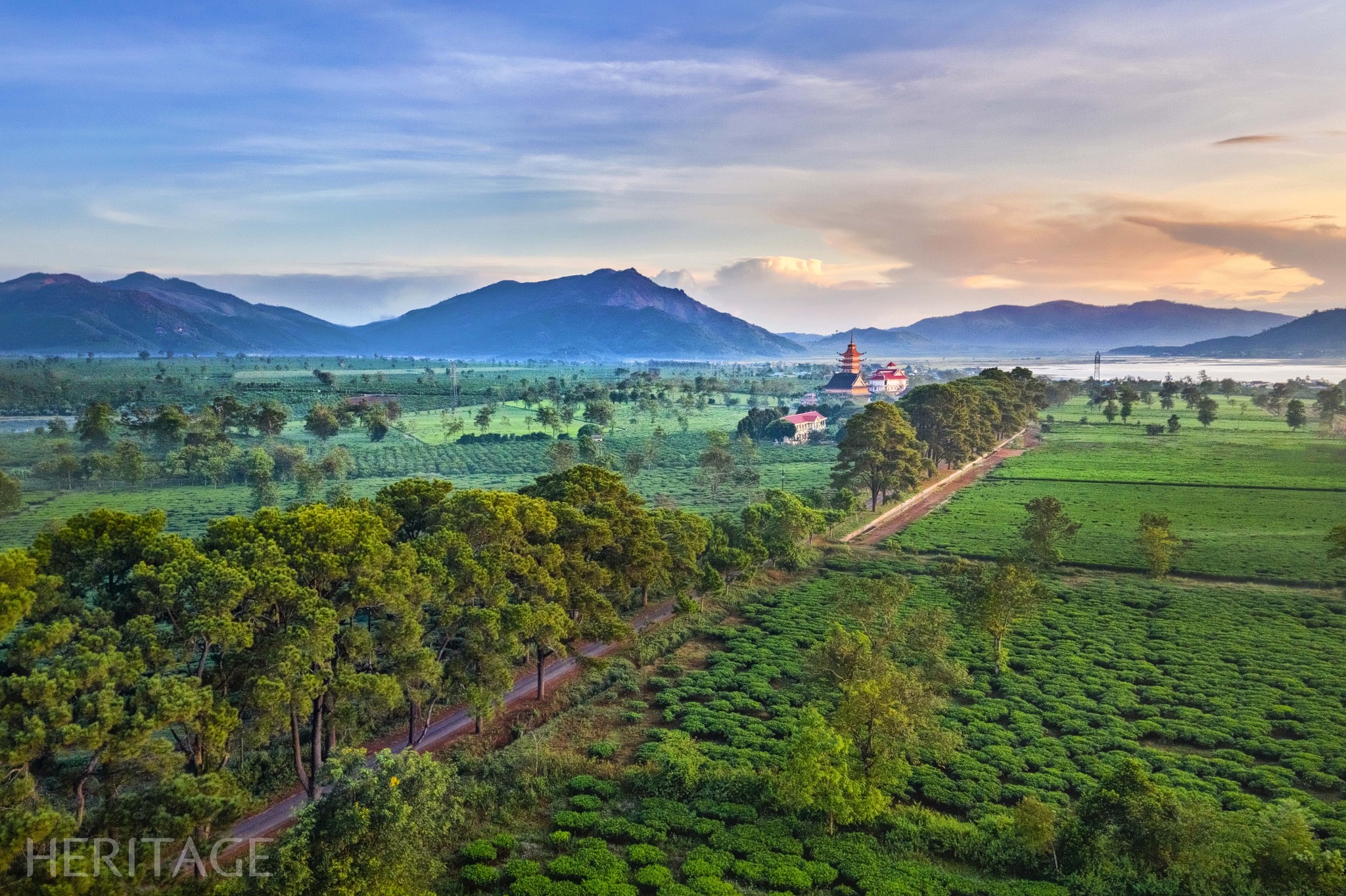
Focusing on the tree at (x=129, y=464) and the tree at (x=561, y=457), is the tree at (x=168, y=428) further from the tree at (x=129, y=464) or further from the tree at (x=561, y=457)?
the tree at (x=561, y=457)

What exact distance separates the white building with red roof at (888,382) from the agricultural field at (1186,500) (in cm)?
6691

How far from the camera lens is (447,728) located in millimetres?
28203

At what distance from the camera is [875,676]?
26156 mm

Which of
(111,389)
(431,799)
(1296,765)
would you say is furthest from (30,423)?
(1296,765)

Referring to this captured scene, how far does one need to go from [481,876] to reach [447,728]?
9.06m

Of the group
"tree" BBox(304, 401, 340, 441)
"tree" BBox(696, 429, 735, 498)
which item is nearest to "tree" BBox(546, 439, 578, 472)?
"tree" BBox(696, 429, 735, 498)

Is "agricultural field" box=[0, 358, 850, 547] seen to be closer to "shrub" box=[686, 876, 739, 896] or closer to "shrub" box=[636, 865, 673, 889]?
"shrub" box=[636, 865, 673, 889]

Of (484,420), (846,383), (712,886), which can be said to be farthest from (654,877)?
(846,383)

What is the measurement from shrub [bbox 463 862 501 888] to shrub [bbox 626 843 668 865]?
3.43 m

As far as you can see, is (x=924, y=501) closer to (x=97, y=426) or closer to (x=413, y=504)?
(x=413, y=504)

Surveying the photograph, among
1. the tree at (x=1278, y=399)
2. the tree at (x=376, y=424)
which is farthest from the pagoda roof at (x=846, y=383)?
the tree at (x=376, y=424)

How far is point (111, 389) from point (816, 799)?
126 metres

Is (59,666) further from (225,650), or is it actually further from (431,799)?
(431,799)

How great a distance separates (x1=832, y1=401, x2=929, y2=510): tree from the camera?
6131 cm
